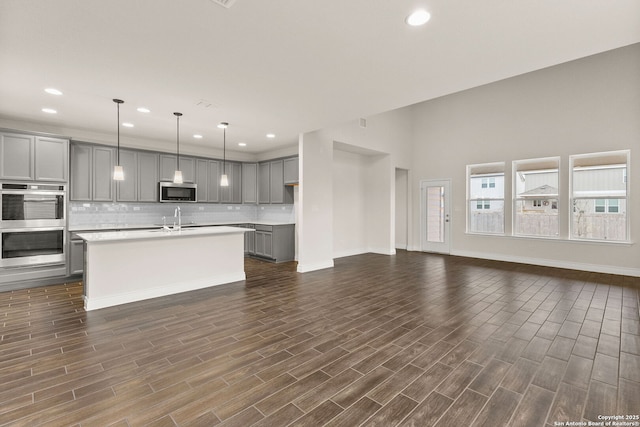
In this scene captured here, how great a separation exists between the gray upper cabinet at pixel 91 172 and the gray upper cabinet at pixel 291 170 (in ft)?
11.6

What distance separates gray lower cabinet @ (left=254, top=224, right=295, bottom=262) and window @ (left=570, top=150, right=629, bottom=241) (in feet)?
20.0

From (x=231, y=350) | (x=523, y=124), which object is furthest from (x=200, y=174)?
(x=523, y=124)

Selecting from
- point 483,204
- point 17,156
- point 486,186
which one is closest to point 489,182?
point 486,186

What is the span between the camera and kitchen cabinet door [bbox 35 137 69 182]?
15.8 ft

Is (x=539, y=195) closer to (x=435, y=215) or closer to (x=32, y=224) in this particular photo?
(x=435, y=215)

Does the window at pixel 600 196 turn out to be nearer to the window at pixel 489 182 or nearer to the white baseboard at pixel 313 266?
the window at pixel 489 182

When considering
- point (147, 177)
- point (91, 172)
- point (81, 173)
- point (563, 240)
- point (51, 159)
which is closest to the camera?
point (51, 159)

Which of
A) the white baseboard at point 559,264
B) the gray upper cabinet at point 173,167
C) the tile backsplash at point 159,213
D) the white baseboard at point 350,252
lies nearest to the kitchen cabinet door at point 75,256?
the tile backsplash at point 159,213

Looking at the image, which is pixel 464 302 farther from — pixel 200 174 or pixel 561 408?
pixel 200 174

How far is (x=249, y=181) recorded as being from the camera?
7.96 metres

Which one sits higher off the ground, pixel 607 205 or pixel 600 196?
pixel 600 196

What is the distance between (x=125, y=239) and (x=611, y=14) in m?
5.38

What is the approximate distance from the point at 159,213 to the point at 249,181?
7.60 feet

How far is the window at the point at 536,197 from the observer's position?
647 centimetres
